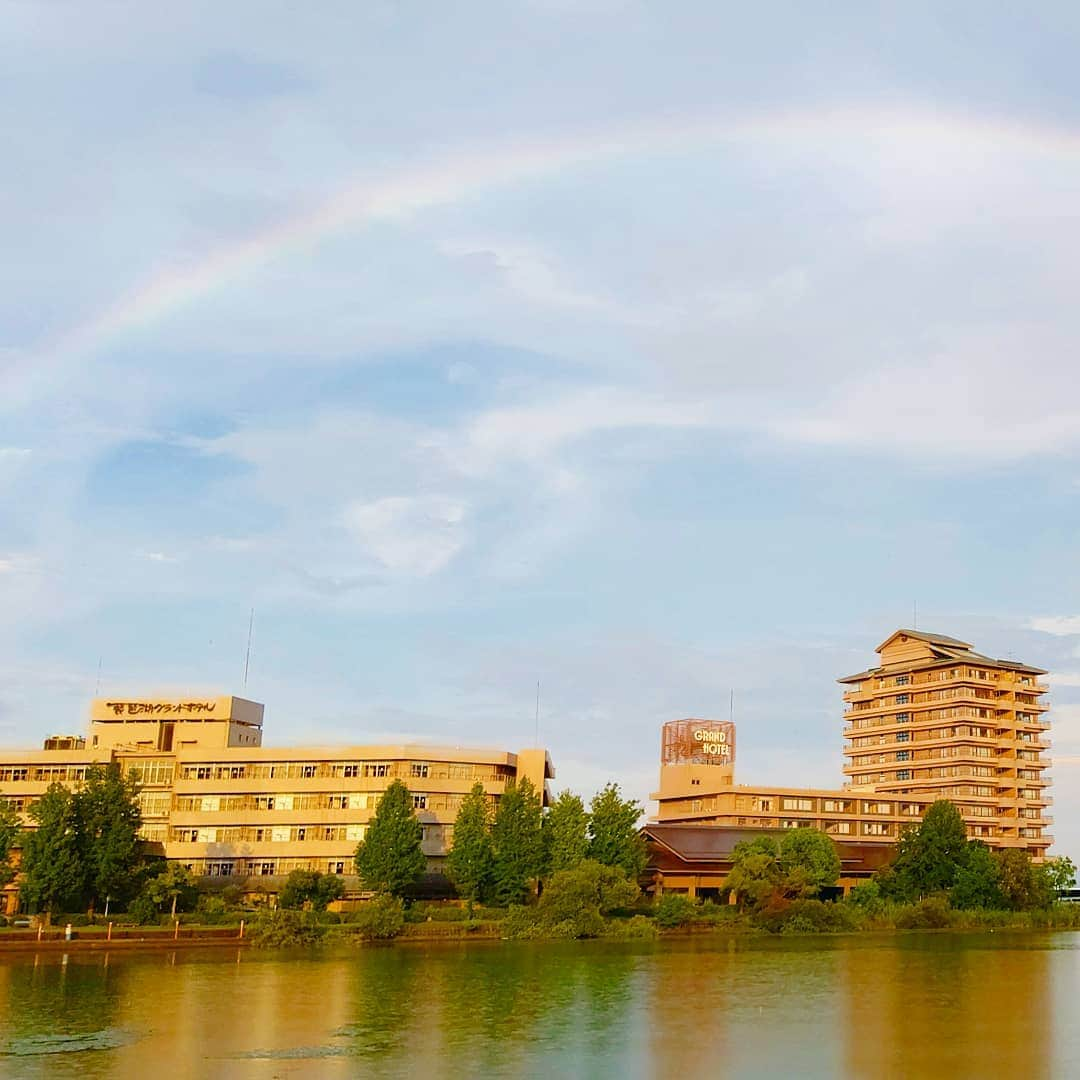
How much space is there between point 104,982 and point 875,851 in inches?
3637

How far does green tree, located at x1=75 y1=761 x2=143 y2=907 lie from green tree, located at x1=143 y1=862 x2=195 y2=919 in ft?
6.74

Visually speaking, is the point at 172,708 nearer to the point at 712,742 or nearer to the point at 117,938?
the point at 117,938

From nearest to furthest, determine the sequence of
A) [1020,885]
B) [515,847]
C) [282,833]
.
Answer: [515,847], [282,833], [1020,885]

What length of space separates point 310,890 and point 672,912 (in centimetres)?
2774

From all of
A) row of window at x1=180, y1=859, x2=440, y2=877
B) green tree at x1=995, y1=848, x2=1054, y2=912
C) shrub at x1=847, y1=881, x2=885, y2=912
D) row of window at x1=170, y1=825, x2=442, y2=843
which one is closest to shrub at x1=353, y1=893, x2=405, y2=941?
row of window at x1=180, y1=859, x2=440, y2=877

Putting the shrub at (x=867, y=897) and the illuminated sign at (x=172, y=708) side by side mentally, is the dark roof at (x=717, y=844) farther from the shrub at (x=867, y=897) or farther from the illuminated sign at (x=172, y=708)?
the illuminated sign at (x=172, y=708)

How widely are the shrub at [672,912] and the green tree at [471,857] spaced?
13.3m

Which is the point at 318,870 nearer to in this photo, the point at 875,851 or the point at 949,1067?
the point at 875,851

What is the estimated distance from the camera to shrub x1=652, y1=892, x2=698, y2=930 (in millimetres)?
101062

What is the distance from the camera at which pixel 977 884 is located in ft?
384

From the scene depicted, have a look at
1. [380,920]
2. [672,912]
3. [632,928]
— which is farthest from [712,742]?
[380,920]

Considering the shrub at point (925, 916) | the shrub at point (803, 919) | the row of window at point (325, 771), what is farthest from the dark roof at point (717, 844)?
the row of window at point (325, 771)

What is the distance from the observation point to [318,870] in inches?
4227

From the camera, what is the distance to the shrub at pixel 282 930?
86.8 metres
